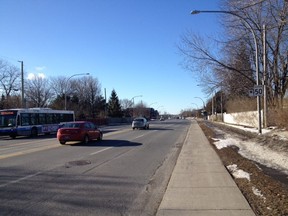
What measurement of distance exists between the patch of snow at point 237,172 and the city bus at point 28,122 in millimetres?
25243

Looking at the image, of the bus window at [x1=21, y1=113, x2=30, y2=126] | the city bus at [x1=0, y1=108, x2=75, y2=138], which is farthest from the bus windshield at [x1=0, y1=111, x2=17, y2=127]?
the bus window at [x1=21, y1=113, x2=30, y2=126]

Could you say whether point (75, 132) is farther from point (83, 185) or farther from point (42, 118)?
point (42, 118)

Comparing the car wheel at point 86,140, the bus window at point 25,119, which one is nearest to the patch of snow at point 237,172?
the car wheel at point 86,140

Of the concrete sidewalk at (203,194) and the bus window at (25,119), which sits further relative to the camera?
the bus window at (25,119)

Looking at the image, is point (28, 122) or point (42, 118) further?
point (42, 118)

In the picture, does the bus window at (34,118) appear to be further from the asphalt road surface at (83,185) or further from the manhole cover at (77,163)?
the manhole cover at (77,163)

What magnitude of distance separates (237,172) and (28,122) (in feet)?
89.6

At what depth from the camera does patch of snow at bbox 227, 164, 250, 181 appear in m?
10.1

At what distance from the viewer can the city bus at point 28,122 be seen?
107ft

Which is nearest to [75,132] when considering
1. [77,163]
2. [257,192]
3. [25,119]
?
[77,163]

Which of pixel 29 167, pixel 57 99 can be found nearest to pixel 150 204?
pixel 29 167

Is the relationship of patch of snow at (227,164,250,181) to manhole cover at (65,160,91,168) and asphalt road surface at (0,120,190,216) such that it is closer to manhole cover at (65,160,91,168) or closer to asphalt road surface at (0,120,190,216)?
asphalt road surface at (0,120,190,216)

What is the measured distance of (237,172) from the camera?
10.9 metres

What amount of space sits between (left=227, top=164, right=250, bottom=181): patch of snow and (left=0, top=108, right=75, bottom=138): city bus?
2524cm
